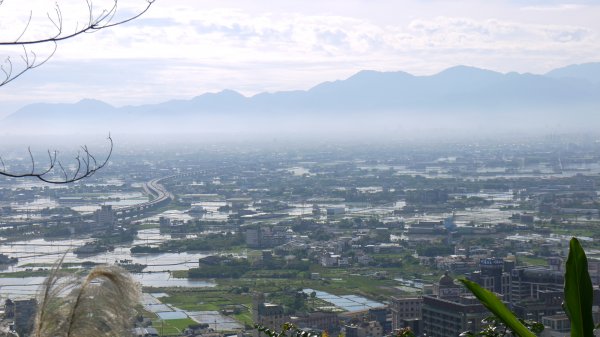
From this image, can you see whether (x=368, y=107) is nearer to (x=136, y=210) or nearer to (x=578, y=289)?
(x=136, y=210)

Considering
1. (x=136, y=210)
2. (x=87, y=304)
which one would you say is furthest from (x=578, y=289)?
(x=136, y=210)

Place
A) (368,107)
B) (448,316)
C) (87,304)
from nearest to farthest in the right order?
1. (87,304)
2. (448,316)
3. (368,107)

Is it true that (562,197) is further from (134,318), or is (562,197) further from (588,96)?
(588,96)

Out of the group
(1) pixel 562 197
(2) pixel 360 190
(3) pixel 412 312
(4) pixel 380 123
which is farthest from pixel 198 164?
(4) pixel 380 123

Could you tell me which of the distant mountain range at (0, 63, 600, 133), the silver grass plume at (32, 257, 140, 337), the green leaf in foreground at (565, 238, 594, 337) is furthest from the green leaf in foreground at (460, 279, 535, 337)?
the distant mountain range at (0, 63, 600, 133)

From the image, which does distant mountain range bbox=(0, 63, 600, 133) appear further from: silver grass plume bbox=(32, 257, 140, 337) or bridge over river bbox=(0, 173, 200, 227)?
silver grass plume bbox=(32, 257, 140, 337)

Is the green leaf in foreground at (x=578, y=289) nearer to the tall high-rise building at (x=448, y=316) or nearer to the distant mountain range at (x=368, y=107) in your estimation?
the tall high-rise building at (x=448, y=316)
